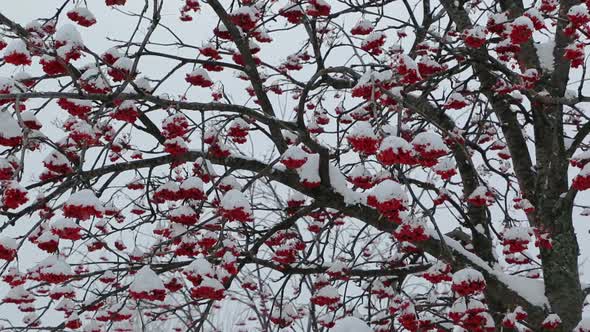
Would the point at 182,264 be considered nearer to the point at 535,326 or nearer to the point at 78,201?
the point at 78,201

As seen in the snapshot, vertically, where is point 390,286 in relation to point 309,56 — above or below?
below

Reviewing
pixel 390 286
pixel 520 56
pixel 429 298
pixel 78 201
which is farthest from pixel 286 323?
pixel 520 56

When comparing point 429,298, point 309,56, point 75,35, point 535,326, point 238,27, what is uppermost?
point 309,56

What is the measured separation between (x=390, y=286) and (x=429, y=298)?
0.95 m

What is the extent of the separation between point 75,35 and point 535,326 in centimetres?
410

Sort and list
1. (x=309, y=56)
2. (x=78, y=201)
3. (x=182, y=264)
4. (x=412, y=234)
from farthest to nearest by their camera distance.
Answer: (x=309, y=56)
(x=182, y=264)
(x=412, y=234)
(x=78, y=201)

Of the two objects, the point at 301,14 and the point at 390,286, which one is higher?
the point at 301,14

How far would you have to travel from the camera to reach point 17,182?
119 inches

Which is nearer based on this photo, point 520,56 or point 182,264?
point 182,264

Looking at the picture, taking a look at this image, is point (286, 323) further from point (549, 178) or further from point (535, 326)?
point (549, 178)

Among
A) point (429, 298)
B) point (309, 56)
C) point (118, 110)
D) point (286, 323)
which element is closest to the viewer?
point (118, 110)

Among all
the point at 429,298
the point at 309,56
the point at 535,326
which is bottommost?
the point at 535,326

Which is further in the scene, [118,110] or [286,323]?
[286,323]

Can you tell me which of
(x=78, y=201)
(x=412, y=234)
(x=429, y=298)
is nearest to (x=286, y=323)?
(x=429, y=298)
